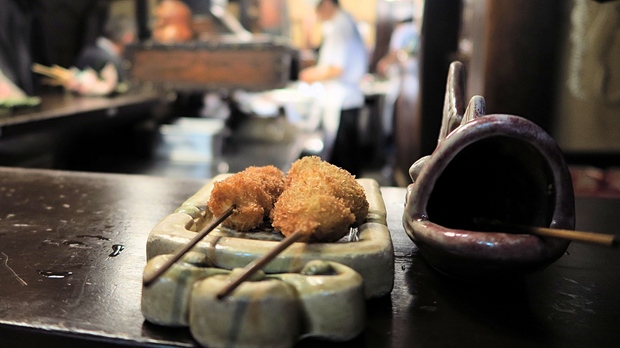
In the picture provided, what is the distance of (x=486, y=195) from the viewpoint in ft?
3.47

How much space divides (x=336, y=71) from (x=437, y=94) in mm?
1138

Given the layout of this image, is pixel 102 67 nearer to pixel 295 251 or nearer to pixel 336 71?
pixel 336 71

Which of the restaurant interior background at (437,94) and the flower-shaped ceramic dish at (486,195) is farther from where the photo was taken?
the restaurant interior background at (437,94)

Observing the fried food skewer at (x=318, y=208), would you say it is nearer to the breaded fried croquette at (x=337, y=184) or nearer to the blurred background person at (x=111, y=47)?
the breaded fried croquette at (x=337, y=184)

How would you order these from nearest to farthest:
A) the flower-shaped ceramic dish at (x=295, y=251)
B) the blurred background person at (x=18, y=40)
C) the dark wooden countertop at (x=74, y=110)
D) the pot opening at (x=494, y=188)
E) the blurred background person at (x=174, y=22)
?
1. the flower-shaped ceramic dish at (x=295, y=251)
2. the pot opening at (x=494, y=188)
3. the dark wooden countertop at (x=74, y=110)
4. the blurred background person at (x=174, y=22)
5. the blurred background person at (x=18, y=40)

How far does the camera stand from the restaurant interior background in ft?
9.13

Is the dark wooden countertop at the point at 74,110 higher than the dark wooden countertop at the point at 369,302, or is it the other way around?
the dark wooden countertop at the point at 369,302

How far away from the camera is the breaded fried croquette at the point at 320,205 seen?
2.89 ft

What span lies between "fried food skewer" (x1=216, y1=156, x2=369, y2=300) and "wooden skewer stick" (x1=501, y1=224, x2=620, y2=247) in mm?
314

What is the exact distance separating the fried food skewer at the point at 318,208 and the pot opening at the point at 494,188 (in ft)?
0.57

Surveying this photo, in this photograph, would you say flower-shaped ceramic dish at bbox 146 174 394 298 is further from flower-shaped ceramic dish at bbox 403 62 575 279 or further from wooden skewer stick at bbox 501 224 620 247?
wooden skewer stick at bbox 501 224 620 247

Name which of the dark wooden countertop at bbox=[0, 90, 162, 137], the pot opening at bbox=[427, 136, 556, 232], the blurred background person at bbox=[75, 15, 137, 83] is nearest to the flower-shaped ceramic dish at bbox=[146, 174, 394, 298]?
the pot opening at bbox=[427, 136, 556, 232]

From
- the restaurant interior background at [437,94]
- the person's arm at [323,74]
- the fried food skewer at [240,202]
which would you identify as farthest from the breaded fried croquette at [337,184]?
the person's arm at [323,74]

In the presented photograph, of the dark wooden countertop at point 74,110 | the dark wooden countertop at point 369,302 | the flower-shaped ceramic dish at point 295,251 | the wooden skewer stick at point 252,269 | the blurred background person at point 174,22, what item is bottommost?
the dark wooden countertop at point 74,110
